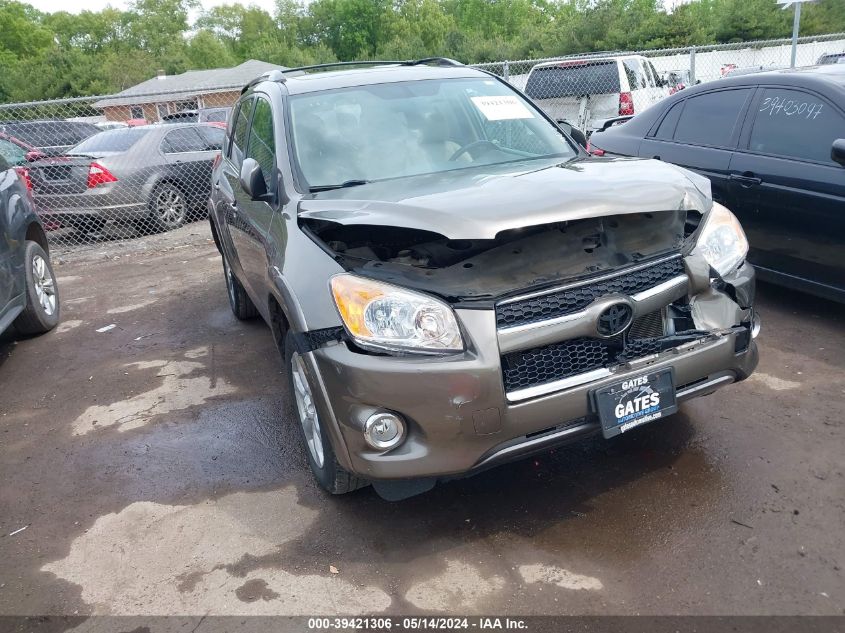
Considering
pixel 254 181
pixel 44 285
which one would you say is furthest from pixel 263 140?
pixel 44 285

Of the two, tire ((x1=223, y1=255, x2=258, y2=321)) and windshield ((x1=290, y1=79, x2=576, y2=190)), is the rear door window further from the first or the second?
windshield ((x1=290, y1=79, x2=576, y2=190))

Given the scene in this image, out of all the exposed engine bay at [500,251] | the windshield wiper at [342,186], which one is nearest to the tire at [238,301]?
the windshield wiper at [342,186]

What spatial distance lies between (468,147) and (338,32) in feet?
278

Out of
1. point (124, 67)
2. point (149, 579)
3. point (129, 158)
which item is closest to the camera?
point (149, 579)

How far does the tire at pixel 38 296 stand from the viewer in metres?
5.94

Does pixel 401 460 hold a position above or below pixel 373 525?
above

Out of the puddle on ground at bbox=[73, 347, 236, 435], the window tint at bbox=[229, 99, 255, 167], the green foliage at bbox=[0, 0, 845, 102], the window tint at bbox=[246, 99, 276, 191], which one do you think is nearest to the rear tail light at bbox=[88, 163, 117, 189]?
the window tint at bbox=[229, 99, 255, 167]

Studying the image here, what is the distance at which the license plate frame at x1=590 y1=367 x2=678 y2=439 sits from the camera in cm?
275

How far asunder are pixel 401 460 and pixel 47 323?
4.82 m

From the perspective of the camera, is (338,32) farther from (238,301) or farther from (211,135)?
(238,301)

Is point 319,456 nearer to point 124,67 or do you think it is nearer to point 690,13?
point 690,13

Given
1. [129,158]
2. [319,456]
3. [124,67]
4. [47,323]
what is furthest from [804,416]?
[124,67]

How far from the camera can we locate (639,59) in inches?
536

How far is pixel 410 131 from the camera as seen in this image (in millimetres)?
3953
